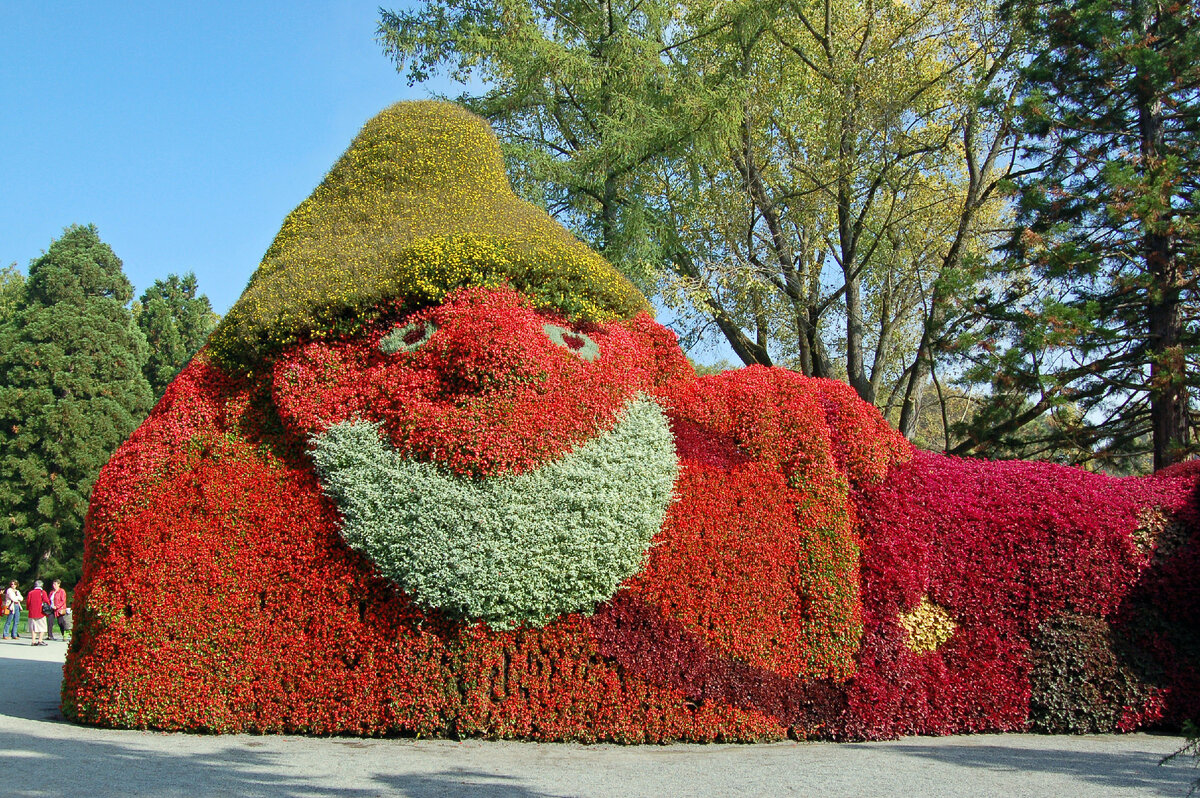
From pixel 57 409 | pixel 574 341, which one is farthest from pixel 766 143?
pixel 57 409

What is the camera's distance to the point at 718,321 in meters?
19.3

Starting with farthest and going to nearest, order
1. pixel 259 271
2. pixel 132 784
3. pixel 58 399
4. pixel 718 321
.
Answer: pixel 58 399 → pixel 718 321 → pixel 259 271 → pixel 132 784

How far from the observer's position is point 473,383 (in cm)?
784

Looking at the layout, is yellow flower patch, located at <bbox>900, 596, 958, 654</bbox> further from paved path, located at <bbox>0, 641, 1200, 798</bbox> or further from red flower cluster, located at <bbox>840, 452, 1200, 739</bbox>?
paved path, located at <bbox>0, 641, 1200, 798</bbox>

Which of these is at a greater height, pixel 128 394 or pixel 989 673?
pixel 128 394

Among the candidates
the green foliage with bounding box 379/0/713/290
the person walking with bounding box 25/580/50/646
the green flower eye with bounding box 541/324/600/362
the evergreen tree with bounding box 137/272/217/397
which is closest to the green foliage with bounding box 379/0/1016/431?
the green foliage with bounding box 379/0/713/290

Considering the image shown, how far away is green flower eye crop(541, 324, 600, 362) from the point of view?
8.47 m

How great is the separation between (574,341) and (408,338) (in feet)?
5.43

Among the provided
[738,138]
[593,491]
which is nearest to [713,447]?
[593,491]

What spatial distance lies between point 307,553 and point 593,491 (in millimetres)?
2842

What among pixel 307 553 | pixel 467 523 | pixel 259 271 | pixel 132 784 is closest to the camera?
pixel 132 784

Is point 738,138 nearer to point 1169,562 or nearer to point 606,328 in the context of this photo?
point 606,328

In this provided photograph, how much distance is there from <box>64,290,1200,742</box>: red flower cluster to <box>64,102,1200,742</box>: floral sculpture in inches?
1.1

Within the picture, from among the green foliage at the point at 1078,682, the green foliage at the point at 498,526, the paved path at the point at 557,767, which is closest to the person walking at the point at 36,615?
the paved path at the point at 557,767
